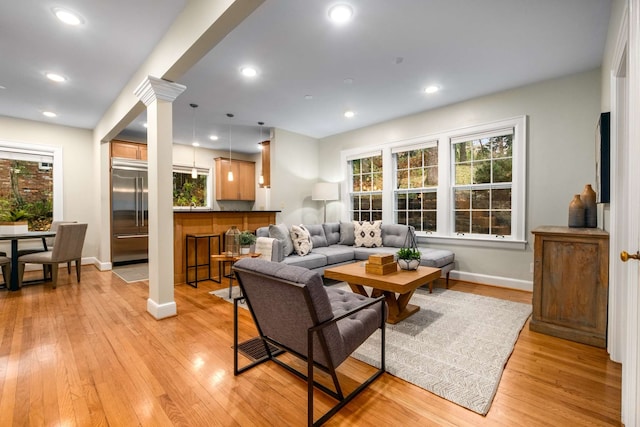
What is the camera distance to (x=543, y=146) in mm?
3773

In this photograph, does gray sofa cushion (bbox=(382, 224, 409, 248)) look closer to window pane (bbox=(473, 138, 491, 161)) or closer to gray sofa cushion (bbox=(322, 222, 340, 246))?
gray sofa cushion (bbox=(322, 222, 340, 246))

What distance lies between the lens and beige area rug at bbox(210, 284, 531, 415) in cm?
184

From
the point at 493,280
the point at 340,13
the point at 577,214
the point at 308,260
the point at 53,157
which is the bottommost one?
the point at 493,280

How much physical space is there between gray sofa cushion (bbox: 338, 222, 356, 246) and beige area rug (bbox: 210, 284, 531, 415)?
183 cm

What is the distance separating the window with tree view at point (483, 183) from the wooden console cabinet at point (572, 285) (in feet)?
5.71

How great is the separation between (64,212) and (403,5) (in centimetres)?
661

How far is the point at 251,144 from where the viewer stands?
7098 millimetres

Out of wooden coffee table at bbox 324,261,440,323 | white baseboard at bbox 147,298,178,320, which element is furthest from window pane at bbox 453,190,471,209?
white baseboard at bbox 147,298,178,320

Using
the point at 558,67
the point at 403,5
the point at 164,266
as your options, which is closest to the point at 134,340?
the point at 164,266

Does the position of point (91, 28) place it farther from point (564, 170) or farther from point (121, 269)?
point (564, 170)

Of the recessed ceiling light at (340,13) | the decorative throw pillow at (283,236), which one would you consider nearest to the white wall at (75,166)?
the decorative throw pillow at (283,236)

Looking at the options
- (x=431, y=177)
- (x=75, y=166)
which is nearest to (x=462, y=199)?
(x=431, y=177)

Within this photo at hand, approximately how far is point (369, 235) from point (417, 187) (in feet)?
4.00

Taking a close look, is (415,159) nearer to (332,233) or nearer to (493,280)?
(332,233)
